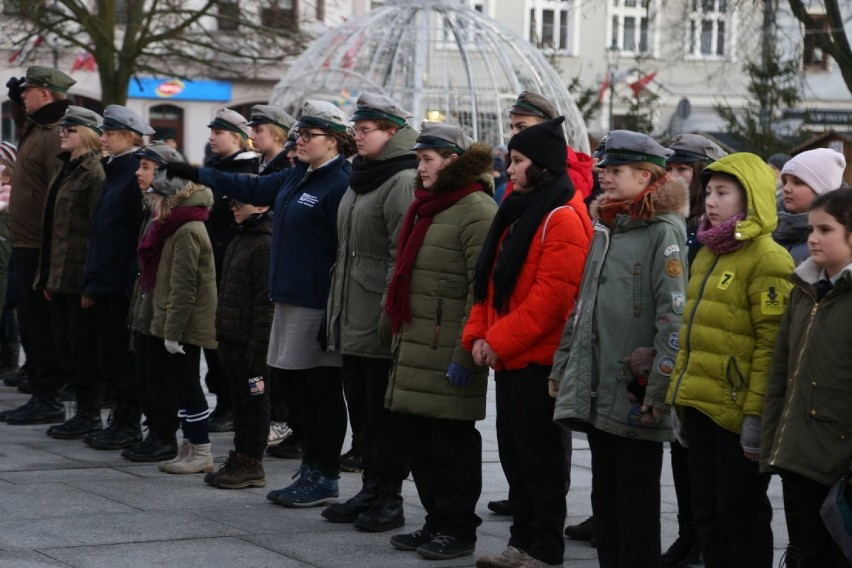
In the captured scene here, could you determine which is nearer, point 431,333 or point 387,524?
point 431,333

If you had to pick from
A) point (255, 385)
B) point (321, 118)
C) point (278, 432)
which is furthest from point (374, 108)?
point (278, 432)

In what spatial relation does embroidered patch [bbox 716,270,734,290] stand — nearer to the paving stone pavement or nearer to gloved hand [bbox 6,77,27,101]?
the paving stone pavement

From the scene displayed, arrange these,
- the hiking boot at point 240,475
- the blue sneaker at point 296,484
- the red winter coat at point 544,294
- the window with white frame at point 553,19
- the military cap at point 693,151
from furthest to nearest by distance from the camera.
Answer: the window with white frame at point 553,19 < the hiking boot at point 240,475 < the blue sneaker at point 296,484 < the military cap at point 693,151 < the red winter coat at point 544,294

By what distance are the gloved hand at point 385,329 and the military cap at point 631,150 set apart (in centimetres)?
153

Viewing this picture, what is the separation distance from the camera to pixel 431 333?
21.4 feet

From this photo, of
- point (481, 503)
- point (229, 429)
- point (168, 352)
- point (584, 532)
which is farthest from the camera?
point (229, 429)

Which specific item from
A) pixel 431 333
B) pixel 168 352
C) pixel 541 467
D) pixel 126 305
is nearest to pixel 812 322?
pixel 541 467

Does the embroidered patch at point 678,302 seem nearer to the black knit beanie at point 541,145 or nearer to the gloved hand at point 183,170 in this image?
the black knit beanie at point 541,145

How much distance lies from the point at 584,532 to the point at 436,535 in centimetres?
85

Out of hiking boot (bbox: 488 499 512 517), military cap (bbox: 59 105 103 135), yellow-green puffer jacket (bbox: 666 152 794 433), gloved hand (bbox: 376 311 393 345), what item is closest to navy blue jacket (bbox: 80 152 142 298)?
military cap (bbox: 59 105 103 135)

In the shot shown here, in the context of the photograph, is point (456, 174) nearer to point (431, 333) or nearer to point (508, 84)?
point (431, 333)

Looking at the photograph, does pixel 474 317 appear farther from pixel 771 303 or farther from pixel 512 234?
pixel 771 303

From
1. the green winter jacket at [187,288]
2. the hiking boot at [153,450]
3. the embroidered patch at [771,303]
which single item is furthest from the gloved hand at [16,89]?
the embroidered patch at [771,303]

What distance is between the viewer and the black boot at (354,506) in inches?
283
